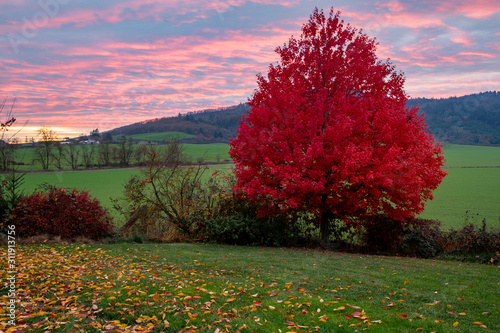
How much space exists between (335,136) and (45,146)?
4963 centimetres

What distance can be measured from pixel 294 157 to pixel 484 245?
8520 mm

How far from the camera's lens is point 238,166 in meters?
13.7

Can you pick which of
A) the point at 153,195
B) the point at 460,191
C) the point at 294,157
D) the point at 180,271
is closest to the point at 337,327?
the point at 180,271

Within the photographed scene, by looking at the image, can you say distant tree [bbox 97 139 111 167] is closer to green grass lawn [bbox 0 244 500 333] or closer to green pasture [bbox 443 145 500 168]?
green grass lawn [bbox 0 244 500 333]

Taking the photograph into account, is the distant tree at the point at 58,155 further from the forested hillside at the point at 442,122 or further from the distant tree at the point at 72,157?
the forested hillside at the point at 442,122

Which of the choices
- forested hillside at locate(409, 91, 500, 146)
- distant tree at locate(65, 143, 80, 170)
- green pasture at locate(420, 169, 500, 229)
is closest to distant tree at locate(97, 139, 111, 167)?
distant tree at locate(65, 143, 80, 170)

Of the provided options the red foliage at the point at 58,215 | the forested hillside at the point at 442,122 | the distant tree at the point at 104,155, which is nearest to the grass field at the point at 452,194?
the distant tree at the point at 104,155

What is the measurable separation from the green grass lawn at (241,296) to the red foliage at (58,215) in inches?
102

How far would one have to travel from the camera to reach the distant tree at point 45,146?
139ft

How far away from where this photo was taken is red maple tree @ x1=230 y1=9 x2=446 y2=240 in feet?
39.0

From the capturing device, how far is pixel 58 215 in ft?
44.4

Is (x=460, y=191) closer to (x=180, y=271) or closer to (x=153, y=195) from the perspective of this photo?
(x=153, y=195)

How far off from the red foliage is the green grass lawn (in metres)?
2.58

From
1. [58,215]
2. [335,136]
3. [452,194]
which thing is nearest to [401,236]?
[335,136]
